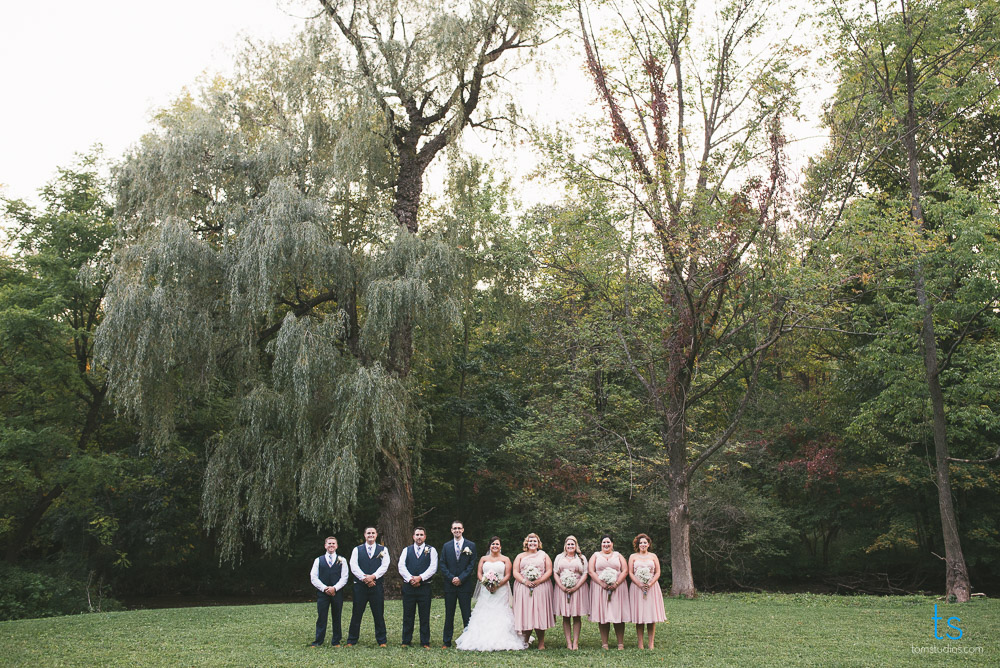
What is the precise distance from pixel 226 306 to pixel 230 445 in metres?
2.67

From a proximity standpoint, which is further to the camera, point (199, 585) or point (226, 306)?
point (199, 585)

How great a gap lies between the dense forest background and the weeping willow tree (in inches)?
2.6

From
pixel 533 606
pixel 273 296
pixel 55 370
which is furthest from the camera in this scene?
pixel 55 370

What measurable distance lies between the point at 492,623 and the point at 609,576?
1.38m

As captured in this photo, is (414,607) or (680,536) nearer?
(414,607)

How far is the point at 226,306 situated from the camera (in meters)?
14.5

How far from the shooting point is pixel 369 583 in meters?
8.52

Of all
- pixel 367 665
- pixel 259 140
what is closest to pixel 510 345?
pixel 259 140

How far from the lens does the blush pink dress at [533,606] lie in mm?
8125

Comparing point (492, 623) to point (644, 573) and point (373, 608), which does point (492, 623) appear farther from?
point (644, 573)

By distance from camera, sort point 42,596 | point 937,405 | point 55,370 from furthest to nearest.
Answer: point 55,370
point 42,596
point 937,405

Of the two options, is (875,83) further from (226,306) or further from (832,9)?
(226,306)
